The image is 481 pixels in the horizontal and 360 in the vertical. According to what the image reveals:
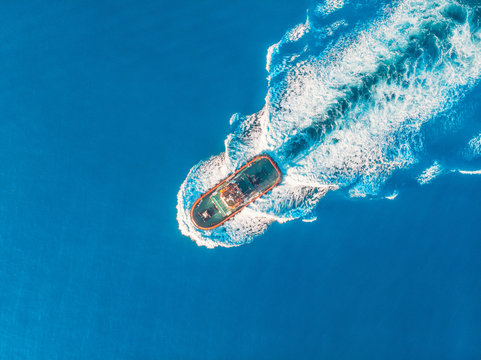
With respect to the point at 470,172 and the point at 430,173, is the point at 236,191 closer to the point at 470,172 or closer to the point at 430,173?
the point at 430,173

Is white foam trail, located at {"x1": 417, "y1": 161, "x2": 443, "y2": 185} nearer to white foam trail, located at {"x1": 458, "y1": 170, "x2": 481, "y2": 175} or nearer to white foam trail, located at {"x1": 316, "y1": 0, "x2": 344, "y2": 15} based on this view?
white foam trail, located at {"x1": 458, "y1": 170, "x2": 481, "y2": 175}

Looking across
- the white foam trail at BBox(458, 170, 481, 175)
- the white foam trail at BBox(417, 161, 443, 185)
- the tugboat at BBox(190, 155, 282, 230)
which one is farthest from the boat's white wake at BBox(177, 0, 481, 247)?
the white foam trail at BBox(458, 170, 481, 175)

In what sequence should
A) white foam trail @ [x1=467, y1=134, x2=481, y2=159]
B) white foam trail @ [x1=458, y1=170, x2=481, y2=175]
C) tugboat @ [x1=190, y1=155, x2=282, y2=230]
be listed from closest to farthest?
white foam trail @ [x1=458, y1=170, x2=481, y2=175] < tugboat @ [x1=190, y1=155, x2=282, y2=230] < white foam trail @ [x1=467, y1=134, x2=481, y2=159]

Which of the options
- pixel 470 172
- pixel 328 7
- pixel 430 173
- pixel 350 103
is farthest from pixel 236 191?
pixel 470 172

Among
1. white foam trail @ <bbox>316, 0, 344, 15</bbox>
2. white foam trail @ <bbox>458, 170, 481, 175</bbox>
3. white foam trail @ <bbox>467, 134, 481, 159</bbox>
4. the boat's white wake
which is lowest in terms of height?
white foam trail @ <bbox>458, 170, 481, 175</bbox>

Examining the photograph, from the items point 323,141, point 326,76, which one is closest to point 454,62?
point 326,76

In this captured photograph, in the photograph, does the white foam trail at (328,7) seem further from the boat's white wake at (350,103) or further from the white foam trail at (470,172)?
the white foam trail at (470,172)
